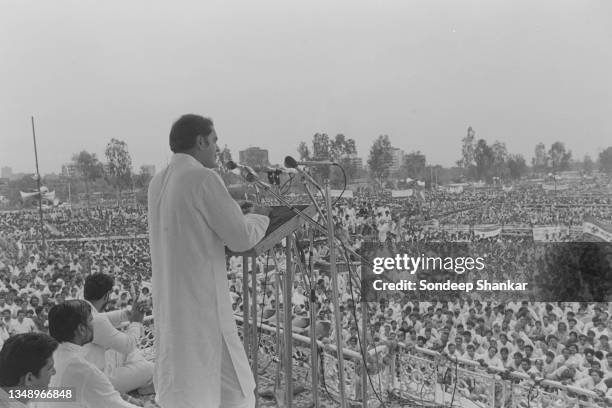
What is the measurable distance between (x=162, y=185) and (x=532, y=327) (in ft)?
10.3

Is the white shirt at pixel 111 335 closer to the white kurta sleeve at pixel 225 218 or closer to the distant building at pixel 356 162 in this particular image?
the white kurta sleeve at pixel 225 218

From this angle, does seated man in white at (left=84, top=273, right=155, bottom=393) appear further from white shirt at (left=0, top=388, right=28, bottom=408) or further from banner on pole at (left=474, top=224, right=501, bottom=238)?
banner on pole at (left=474, top=224, right=501, bottom=238)

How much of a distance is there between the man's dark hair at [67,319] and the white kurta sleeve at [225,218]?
1.84 feet

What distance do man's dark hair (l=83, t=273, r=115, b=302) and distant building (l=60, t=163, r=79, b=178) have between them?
171cm

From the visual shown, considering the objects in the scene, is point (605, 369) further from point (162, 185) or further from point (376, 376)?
point (162, 185)

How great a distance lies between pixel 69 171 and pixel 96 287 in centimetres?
176

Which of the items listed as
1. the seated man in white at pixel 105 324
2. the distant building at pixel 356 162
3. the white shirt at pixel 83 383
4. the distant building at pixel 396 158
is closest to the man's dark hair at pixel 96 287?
the seated man in white at pixel 105 324

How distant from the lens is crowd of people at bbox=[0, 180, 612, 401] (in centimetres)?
309

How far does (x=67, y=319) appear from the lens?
4.38 ft

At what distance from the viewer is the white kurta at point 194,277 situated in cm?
104

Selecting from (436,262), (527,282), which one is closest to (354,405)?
(436,262)

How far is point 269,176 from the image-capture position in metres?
1.41

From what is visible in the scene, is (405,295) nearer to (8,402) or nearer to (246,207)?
(246,207)

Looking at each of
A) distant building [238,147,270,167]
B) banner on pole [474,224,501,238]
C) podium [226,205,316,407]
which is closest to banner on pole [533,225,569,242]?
banner on pole [474,224,501,238]
